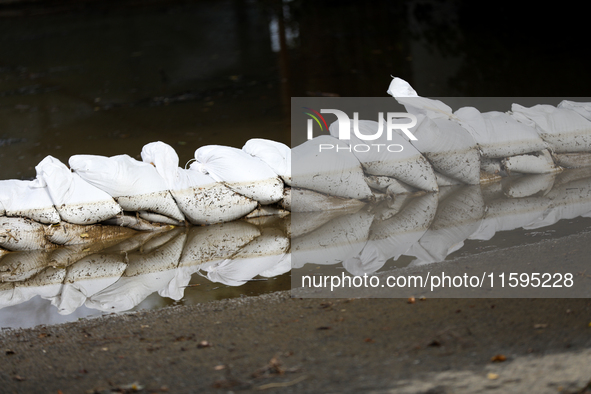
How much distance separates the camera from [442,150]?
3240mm

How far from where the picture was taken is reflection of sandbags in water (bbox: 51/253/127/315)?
2.32 meters

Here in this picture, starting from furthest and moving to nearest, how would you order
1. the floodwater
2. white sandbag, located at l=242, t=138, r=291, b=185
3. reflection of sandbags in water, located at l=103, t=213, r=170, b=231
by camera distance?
1. the floodwater
2. white sandbag, located at l=242, t=138, r=291, b=185
3. reflection of sandbags in water, located at l=103, t=213, r=170, b=231

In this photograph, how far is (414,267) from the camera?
2.35 metres

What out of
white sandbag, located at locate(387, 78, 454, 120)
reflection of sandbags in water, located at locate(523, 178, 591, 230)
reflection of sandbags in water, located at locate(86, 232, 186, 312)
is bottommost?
reflection of sandbags in water, located at locate(86, 232, 186, 312)

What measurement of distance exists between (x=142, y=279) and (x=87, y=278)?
242 millimetres

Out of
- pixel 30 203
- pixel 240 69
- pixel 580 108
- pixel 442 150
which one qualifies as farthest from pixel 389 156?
pixel 240 69

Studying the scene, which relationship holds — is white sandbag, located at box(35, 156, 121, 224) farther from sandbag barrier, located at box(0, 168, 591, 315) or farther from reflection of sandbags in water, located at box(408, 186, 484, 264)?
reflection of sandbags in water, located at box(408, 186, 484, 264)

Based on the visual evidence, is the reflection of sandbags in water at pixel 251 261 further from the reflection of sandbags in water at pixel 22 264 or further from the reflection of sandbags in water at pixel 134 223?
the reflection of sandbags in water at pixel 22 264

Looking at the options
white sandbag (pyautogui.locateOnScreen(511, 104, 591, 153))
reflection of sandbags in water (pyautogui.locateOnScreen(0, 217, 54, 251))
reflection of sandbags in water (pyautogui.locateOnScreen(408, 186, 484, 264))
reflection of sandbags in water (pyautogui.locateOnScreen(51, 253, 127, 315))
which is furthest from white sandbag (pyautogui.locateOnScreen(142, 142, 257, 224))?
white sandbag (pyautogui.locateOnScreen(511, 104, 591, 153))

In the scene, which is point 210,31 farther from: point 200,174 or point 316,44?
point 200,174

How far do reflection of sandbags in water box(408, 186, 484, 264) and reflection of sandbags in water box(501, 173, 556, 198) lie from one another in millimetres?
175

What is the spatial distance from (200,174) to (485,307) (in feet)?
5.29

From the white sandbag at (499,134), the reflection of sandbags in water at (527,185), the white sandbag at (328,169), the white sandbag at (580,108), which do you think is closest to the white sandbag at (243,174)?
the white sandbag at (328,169)

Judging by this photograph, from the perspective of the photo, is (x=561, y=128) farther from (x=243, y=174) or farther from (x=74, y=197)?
(x=74, y=197)
